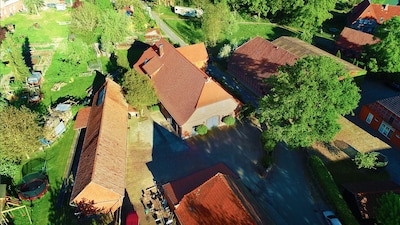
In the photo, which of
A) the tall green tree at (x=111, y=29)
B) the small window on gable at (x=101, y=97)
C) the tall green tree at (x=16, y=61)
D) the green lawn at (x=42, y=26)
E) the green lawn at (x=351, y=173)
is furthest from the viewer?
the green lawn at (x=42, y=26)

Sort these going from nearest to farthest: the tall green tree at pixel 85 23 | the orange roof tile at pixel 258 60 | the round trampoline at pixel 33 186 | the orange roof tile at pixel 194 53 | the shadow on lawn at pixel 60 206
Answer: the shadow on lawn at pixel 60 206
the round trampoline at pixel 33 186
the orange roof tile at pixel 258 60
the orange roof tile at pixel 194 53
the tall green tree at pixel 85 23

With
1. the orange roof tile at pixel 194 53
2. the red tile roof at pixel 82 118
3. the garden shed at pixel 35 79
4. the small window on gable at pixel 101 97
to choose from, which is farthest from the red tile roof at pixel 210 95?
the garden shed at pixel 35 79

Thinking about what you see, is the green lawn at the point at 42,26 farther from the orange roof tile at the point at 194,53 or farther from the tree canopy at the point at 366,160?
the tree canopy at the point at 366,160

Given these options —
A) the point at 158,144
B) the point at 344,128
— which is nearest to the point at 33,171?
the point at 158,144

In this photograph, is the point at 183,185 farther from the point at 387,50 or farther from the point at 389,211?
the point at 387,50

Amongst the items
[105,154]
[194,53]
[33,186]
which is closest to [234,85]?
[194,53]

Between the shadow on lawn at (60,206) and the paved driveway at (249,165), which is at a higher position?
the paved driveway at (249,165)

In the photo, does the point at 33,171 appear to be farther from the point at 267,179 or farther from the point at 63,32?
the point at 63,32
